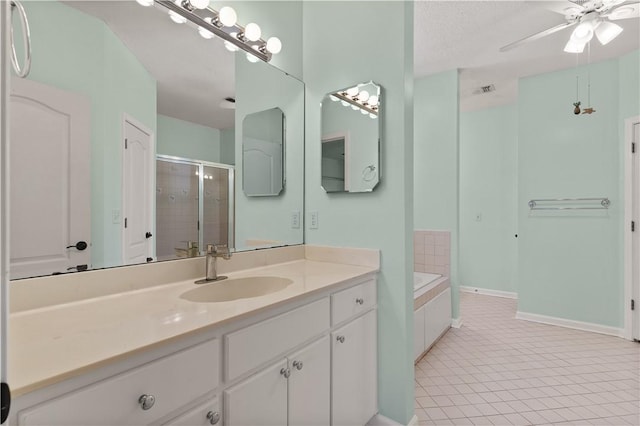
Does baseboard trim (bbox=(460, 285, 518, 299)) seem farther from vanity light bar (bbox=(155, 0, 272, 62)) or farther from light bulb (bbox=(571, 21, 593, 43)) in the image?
vanity light bar (bbox=(155, 0, 272, 62))

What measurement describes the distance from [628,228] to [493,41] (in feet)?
7.02

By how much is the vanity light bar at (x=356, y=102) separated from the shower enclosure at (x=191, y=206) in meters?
0.77

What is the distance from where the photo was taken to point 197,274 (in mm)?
1429

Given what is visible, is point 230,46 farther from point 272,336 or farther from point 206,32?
point 272,336

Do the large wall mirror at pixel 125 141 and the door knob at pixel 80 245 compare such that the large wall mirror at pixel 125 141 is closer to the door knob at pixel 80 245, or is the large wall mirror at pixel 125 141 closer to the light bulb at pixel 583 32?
the door knob at pixel 80 245

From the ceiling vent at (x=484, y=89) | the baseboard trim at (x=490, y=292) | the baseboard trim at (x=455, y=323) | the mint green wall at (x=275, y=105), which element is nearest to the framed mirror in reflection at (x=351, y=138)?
the mint green wall at (x=275, y=105)

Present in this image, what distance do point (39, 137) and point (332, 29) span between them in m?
1.60

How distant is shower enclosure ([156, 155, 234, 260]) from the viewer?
1392 millimetres

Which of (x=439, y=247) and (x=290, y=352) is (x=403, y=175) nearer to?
(x=290, y=352)

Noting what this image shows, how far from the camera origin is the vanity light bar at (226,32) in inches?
54.7

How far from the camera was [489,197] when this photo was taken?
4.39m

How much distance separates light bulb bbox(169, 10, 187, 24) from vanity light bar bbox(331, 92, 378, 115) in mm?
863

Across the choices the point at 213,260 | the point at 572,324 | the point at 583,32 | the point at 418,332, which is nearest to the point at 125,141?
the point at 213,260

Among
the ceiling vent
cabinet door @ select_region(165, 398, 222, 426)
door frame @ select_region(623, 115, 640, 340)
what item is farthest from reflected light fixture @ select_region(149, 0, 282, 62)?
door frame @ select_region(623, 115, 640, 340)
